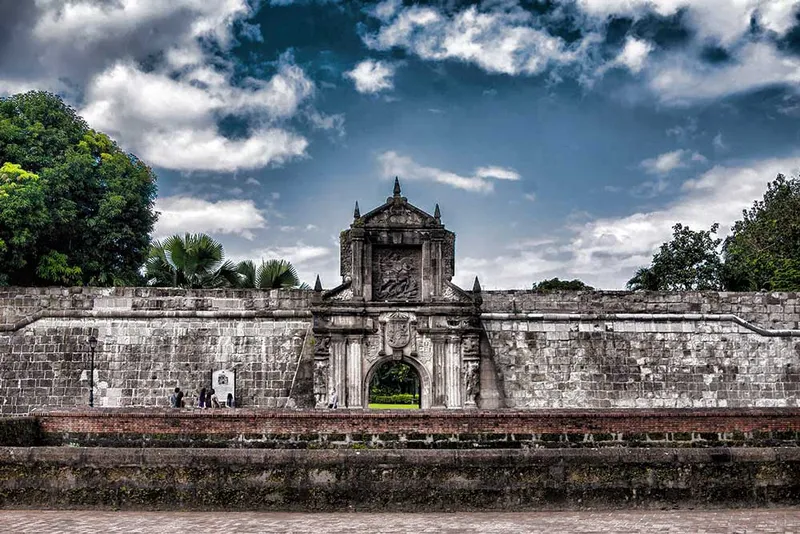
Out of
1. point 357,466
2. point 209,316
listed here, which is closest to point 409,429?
point 357,466

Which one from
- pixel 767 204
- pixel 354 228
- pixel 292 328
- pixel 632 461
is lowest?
pixel 632 461

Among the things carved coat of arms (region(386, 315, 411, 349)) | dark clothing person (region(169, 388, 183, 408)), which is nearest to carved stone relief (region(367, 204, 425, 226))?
carved coat of arms (region(386, 315, 411, 349))

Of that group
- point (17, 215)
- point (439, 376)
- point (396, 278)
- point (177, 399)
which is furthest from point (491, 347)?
point (17, 215)

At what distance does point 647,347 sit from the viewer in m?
19.2

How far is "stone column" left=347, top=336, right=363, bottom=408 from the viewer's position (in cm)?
1798

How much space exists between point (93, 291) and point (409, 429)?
36.1 ft

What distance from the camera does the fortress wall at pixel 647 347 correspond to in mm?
18969

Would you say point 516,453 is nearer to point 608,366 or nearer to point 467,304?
point 467,304

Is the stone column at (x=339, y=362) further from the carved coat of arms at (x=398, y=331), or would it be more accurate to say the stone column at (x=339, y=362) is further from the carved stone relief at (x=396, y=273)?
the carved stone relief at (x=396, y=273)

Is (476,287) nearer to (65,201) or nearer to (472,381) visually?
(472,381)

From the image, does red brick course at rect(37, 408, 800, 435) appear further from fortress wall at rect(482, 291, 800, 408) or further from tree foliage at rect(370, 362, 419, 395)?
tree foliage at rect(370, 362, 419, 395)

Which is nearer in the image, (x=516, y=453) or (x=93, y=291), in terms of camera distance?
(x=516, y=453)

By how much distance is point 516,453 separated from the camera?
7875mm

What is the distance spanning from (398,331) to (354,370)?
137 centimetres
